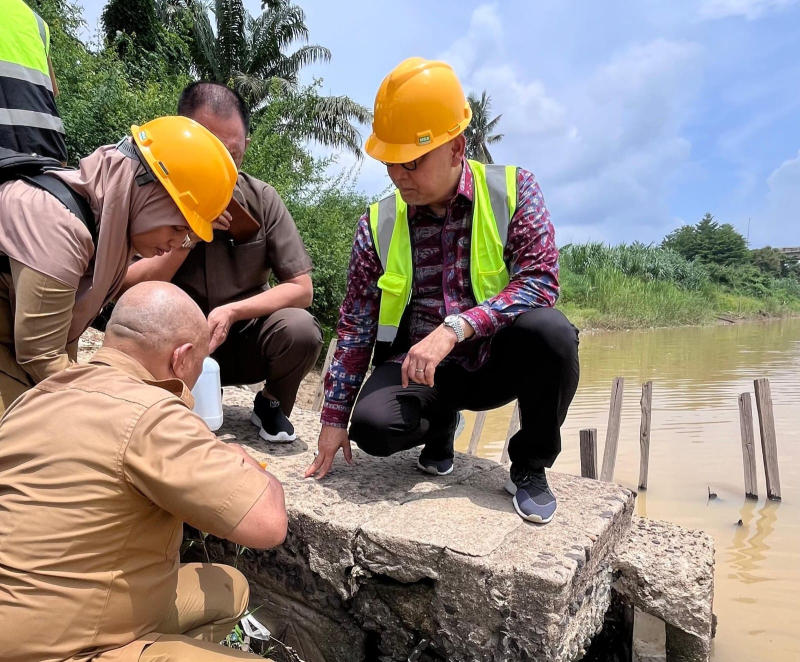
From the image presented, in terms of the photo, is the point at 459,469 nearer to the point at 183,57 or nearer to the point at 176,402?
the point at 176,402

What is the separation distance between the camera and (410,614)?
179 centimetres

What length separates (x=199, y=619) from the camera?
5.04 ft

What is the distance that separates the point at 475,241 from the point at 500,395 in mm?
550

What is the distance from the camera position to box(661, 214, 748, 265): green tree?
35750 millimetres

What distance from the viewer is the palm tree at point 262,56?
53.6 feet

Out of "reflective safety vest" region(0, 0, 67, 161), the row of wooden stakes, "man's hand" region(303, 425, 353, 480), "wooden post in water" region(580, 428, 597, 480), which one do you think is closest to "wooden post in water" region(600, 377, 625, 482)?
the row of wooden stakes

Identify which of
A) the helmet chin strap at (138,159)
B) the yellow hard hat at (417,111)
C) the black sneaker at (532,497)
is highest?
the yellow hard hat at (417,111)

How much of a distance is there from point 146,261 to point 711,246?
131ft

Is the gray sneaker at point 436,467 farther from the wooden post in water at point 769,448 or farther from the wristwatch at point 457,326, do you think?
the wooden post in water at point 769,448

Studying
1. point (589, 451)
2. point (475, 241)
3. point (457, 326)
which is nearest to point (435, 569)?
point (457, 326)

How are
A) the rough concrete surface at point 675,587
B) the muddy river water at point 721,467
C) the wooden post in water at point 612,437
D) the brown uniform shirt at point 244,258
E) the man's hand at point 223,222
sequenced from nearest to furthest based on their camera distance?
the rough concrete surface at point 675,587
the man's hand at point 223,222
the brown uniform shirt at point 244,258
the muddy river water at point 721,467
the wooden post in water at point 612,437

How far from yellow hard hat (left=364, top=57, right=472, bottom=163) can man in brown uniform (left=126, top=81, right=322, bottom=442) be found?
2.63 feet

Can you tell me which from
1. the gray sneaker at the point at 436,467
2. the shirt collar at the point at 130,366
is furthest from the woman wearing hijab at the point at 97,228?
the gray sneaker at the point at 436,467

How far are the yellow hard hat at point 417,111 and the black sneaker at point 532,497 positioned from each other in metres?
1.10
